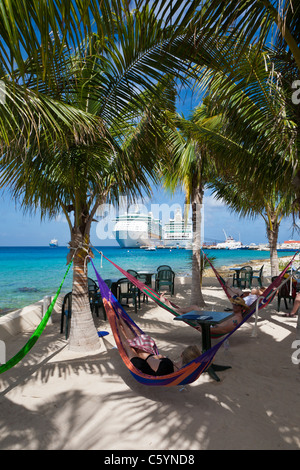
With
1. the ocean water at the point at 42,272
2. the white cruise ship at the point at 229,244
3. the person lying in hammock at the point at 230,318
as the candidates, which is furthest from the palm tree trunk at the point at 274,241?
the white cruise ship at the point at 229,244

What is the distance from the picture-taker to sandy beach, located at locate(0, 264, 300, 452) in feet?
6.23

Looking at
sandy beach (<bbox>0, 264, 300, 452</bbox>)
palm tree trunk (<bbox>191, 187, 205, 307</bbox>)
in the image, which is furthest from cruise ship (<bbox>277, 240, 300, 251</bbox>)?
sandy beach (<bbox>0, 264, 300, 452</bbox>)

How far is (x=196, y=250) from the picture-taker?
5.70m

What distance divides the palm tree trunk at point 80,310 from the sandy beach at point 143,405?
15 cm

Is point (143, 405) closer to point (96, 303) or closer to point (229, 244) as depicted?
point (96, 303)

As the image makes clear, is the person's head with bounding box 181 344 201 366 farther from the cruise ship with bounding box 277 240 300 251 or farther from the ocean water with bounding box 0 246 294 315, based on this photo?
the cruise ship with bounding box 277 240 300 251

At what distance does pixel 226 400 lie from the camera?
2402 millimetres

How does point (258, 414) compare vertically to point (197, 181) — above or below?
below

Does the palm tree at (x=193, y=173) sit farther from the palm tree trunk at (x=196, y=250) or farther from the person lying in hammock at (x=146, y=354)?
the person lying in hammock at (x=146, y=354)

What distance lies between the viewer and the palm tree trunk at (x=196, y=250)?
5.71 meters

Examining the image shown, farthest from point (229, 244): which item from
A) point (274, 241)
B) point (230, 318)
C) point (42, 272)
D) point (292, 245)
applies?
point (230, 318)

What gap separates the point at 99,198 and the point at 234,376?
2.38m

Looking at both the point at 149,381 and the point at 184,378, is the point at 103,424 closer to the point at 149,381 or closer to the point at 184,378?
the point at 149,381

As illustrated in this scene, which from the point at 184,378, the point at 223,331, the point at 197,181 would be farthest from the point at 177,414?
the point at 197,181
